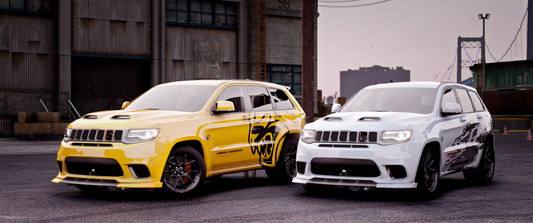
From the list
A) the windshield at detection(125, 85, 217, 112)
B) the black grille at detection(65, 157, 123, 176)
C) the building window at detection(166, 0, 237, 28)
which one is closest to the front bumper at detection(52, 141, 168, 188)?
the black grille at detection(65, 157, 123, 176)

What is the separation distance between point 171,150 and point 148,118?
549mm

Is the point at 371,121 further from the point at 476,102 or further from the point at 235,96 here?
the point at 476,102

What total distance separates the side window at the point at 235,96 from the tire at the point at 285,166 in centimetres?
124

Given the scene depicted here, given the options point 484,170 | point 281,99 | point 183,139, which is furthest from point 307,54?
point 183,139

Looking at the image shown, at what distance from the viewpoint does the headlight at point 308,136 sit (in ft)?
26.6

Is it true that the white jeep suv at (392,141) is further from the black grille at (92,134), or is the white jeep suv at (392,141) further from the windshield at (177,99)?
the black grille at (92,134)

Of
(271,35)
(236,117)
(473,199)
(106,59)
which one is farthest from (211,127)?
(271,35)

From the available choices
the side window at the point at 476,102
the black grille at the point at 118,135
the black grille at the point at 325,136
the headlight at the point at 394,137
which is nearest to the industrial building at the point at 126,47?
the black grille at the point at 118,135

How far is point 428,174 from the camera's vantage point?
8.02 metres

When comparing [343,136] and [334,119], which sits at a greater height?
[334,119]

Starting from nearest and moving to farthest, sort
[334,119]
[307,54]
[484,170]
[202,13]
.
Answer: [334,119], [484,170], [307,54], [202,13]

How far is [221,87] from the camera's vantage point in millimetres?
9062

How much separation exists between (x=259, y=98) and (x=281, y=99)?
69 cm

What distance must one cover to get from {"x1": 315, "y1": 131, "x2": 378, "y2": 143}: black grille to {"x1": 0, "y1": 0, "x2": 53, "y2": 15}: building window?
80.8ft
